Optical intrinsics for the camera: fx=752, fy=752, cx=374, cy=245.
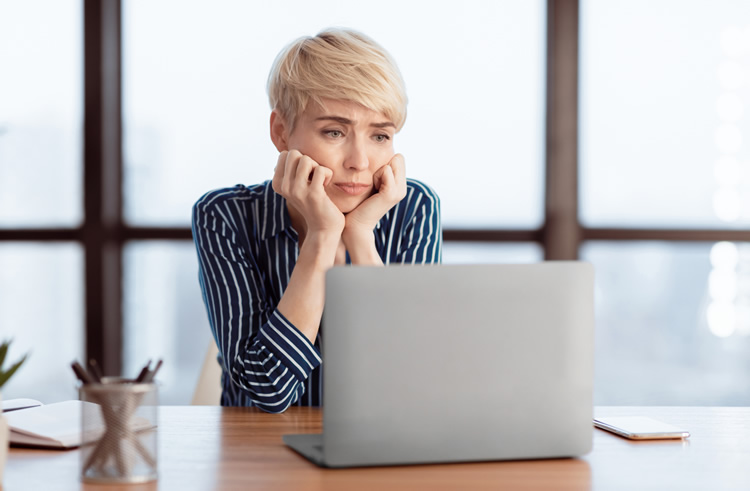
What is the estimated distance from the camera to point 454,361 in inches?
34.6

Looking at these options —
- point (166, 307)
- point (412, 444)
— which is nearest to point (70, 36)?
point (166, 307)

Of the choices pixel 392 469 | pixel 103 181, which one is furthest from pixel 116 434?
pixel 103 181

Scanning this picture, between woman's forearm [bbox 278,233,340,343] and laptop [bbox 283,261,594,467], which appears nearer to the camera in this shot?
laptop [bbox 283,261,594,467]

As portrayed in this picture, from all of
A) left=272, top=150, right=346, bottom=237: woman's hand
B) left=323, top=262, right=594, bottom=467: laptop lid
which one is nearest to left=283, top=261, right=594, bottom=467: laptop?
left=323, top=262, right=594, bottom=467: laptop lid

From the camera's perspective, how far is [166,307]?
3109 mm

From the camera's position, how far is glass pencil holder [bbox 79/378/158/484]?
32.8 inches

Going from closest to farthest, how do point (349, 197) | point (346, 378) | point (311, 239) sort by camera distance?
point (346, 378) < point (311, 239) < point (349, 197)

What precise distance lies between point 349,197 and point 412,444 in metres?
0.79

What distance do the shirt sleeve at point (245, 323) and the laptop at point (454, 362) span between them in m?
0.39

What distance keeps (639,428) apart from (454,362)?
0.42m

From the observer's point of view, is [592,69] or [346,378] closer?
[346,378]

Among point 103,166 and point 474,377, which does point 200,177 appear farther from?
point 474,377

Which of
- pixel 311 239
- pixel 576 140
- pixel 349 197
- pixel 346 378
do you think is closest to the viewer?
pixel 346 378

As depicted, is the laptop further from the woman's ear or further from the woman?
Result: the woman's ear
